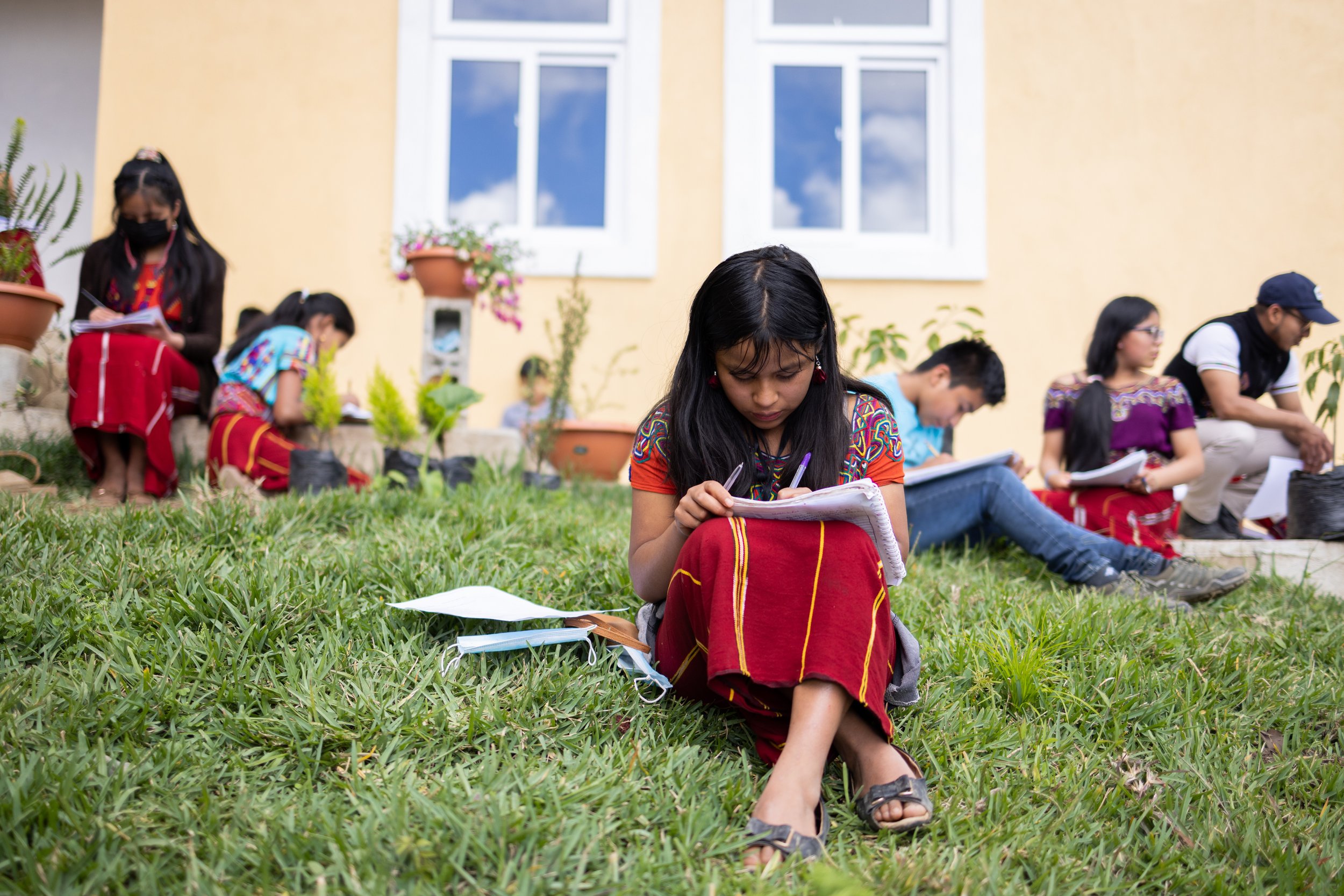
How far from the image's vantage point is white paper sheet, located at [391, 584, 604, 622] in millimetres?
2195

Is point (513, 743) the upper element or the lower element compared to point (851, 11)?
lower

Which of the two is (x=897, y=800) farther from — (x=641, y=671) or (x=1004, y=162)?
(x=1004, y=162)

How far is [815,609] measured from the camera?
1.71m

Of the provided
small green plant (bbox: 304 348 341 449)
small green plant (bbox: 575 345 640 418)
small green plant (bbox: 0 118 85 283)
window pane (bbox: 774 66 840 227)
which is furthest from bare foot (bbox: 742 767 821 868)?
window pane (bbox: 774 66 840 227)

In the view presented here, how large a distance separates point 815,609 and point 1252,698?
136cm

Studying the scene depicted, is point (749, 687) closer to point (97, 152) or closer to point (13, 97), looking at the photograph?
point (97, 152)

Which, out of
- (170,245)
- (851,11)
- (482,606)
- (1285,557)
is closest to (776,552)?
(482,606)

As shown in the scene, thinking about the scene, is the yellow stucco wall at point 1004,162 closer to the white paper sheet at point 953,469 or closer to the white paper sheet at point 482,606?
the white paper sheet at point 953,469

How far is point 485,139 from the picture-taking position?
20.9ft

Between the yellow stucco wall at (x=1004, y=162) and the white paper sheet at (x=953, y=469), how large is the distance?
2661 mm

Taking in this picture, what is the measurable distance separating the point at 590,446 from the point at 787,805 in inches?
134

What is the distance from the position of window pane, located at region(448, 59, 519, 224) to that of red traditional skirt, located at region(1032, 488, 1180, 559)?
4112 millimetres

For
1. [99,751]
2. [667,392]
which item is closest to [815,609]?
[667,392]

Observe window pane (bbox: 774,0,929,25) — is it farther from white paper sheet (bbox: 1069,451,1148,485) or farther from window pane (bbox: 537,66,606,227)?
white paper sheet (bbox: 1069,451,1148,485)
